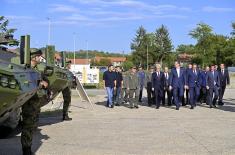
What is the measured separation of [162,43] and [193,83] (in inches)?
3142

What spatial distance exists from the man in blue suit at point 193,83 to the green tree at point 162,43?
75255mm

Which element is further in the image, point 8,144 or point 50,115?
point 50,115

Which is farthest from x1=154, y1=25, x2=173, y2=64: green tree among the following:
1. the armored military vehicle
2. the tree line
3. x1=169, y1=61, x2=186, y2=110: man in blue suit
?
the armored military vehicle

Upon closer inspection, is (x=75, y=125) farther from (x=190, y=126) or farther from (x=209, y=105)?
(x=209, y=105)

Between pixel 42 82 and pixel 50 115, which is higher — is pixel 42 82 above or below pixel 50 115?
above

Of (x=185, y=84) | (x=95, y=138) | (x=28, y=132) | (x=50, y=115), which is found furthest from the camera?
(x=185, y=84)

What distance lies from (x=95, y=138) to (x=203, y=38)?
64861 mm

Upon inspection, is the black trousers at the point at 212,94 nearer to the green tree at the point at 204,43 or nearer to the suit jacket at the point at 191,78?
the suit jacket at the point at 191,78

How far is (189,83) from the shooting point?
2067 cm

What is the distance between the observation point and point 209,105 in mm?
21000

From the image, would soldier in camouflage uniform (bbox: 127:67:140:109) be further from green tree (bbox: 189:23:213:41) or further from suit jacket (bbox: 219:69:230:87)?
green tree (bbox: 189:23:213:41)

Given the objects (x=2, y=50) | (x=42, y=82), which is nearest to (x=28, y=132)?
(x=42, y=82)

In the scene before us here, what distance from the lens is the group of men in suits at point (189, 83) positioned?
66.4 feet

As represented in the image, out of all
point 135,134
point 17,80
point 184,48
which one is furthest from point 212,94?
point 184,48
